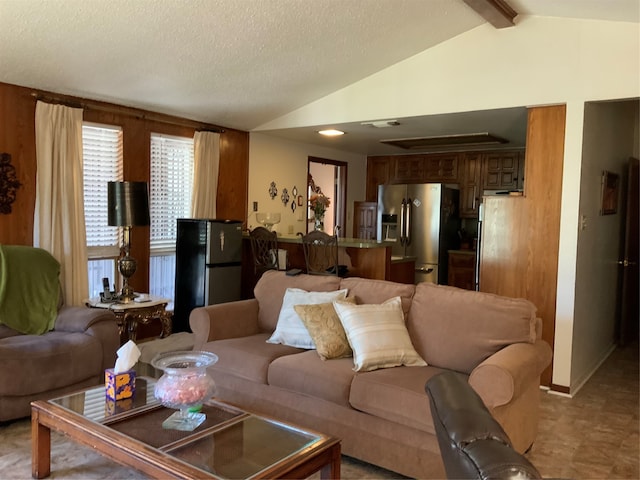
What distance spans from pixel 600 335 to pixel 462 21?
3133 millimetres

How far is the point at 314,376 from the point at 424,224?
419 cm

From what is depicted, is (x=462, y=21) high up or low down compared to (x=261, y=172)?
up

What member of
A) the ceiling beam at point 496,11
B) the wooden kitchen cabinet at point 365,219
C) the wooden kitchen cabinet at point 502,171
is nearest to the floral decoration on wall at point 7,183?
the ceiling beam at point 496,11

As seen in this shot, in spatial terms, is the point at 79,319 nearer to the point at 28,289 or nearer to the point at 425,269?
the point at 28,289

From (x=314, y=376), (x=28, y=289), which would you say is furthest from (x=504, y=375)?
(x=28, y=289)

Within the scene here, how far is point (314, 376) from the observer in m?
2.69

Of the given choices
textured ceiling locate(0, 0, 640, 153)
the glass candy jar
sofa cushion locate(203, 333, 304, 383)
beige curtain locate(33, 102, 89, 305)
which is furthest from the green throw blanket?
the glass candy jar

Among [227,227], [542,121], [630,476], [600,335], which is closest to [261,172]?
[227,227]

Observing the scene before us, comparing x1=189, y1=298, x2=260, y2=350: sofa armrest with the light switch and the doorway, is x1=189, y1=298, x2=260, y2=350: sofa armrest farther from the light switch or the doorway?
the doorway

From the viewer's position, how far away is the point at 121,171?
4785 mm

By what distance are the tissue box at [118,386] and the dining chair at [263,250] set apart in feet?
9.26

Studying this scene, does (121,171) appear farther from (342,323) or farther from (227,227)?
(342,323)

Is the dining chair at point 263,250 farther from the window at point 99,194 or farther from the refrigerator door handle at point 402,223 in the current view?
the refrigerator door handle at point 402,223

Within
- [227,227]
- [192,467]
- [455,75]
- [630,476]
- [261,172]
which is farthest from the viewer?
[261,172]
